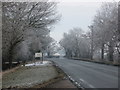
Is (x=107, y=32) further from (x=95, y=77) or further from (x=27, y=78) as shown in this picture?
(x=95, y=77)

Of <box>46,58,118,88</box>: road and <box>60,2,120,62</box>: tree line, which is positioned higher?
<box>60,2,120,62</box>: tree line

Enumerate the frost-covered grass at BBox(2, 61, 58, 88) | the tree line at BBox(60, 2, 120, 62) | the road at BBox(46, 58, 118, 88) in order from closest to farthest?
the road at BBox(46, 58, 118, 88)
the frost-covered grass at BBox(2, 61, 58, 88)
the tree line at BBox(60, 2, 120, 62)

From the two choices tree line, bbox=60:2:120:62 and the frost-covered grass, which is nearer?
the frost-covered grass

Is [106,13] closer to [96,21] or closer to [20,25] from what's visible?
[96,21]

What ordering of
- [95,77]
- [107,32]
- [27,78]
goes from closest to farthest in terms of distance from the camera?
[95,77] → [27,78] → [107,32]

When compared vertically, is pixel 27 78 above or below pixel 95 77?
below

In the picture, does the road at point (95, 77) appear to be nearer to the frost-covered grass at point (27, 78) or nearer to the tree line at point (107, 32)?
the frost-covered grass at point (27, 78)

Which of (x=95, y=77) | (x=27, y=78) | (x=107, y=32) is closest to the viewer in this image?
(x=95, y=77)

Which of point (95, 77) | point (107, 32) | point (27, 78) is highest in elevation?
point (107, 32)

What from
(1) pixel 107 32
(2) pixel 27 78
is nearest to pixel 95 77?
(2) pixel 27 78

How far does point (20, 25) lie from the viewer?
29938 millimetres

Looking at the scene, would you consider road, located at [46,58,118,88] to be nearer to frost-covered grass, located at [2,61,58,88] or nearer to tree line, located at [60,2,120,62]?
frost-covered grass, located at [2,61,58,88]

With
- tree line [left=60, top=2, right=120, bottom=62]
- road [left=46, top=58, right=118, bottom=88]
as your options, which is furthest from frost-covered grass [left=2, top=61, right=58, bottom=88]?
tree line [left=60, top=2, right=120, bottom=62]

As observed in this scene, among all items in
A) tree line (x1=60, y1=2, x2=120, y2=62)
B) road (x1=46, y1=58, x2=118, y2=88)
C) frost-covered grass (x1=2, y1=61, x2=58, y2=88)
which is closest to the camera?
road (x1=46, y1=58, x2=118, y2=88)
